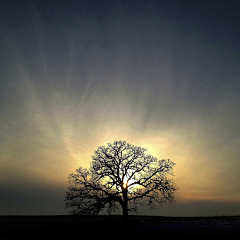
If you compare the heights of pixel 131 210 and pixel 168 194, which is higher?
pixel 168 194

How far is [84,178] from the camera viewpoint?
104ft
